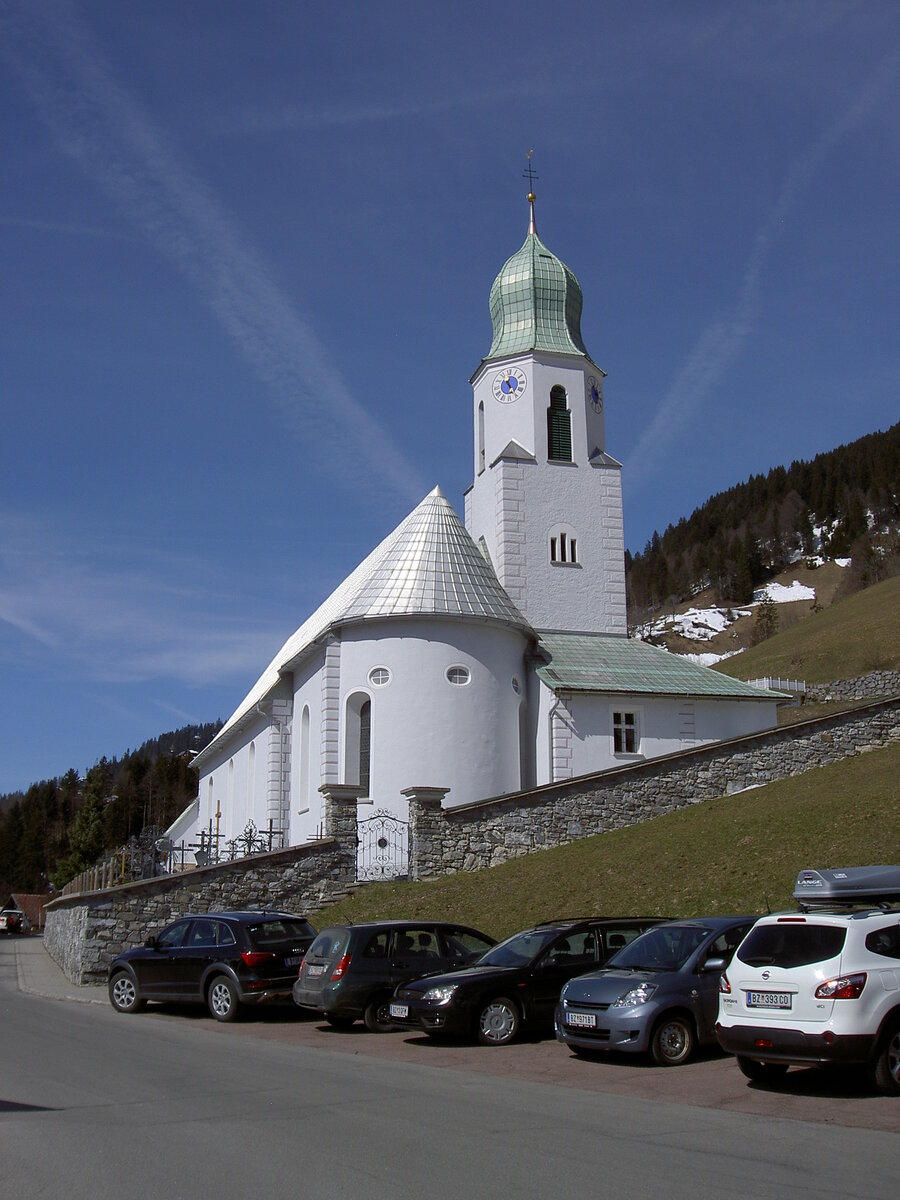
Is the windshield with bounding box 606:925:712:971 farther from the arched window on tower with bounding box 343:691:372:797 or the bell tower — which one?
the bell tower

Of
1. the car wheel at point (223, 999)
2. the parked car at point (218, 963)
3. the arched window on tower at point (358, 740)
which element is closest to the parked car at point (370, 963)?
the parked car at point (218, 963)

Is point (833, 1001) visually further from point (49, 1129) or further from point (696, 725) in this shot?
point (696, 725)

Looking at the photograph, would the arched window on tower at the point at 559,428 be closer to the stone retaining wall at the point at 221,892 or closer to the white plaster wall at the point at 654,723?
the white plaster wall at the point at 654,723

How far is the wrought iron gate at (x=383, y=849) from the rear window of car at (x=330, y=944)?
9777 mm

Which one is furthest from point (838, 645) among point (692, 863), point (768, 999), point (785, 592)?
point (785, 592)

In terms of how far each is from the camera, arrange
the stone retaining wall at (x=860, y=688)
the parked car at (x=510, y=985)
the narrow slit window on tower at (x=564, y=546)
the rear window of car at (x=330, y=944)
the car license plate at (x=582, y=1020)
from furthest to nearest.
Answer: the stone retaining wall at (x=860, y=688) → the narrow slit window on tower at (x=564, y=546) → the rear window of car at (x=330, y=944) → the parked car at (x=510, y=985) → the car license plate at (x=582, y=1020)

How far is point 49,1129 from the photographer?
8.85m

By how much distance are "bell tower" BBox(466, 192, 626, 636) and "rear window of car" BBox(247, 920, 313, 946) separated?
20.3 m

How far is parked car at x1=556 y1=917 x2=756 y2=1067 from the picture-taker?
12.4 m

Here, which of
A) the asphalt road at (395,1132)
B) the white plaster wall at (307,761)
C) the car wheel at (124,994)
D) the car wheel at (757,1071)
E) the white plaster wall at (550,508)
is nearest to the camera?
the asphalt road at (395,1132)

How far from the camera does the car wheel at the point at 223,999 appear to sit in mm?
17469

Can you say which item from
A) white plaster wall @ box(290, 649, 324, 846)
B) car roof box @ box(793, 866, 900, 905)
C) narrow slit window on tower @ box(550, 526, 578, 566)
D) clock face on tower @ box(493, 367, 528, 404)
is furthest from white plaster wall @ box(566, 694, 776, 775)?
car roof box @ box(793, 866, 900, 905)

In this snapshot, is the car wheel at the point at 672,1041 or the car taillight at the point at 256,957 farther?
the car taillight at the point at 256,957

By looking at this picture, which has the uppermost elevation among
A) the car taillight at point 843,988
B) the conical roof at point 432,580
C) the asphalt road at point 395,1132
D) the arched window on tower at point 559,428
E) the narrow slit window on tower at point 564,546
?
the arched window on tower at point 559,428
